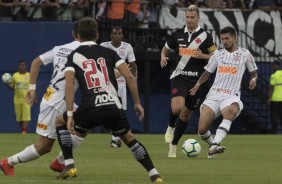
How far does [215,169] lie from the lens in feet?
54.0

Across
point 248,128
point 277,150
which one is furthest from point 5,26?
point 277,150

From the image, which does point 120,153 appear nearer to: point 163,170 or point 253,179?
point 163,170

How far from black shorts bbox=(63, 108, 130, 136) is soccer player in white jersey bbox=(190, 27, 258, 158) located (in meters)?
5.40

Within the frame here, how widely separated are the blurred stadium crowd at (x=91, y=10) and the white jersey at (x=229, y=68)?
16100 mm

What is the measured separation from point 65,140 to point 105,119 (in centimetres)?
94

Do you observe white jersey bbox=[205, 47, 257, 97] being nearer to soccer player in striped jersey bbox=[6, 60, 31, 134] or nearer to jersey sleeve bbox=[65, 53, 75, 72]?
jersey sleeve bbox=[65, 53, 75, 72]

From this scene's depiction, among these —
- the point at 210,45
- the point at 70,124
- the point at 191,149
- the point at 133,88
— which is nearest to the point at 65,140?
the point at 70,124

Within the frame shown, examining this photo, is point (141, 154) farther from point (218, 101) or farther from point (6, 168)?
point (218, 101)

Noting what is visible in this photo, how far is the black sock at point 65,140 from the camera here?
1405 centimetres

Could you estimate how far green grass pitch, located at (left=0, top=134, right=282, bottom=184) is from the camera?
14414 millimetres

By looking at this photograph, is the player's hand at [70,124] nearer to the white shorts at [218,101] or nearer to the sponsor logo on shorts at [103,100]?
the sponsor logo on shorts at [103,100]

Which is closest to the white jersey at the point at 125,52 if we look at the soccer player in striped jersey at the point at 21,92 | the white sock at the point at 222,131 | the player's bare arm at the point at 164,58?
the player's bare arm at the point at 164,58

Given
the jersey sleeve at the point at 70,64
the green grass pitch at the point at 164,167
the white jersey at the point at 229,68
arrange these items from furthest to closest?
the white jersey at the point at 229,68 < the green grass pitch at the point at 164,167 < the jersey sleeve at the point at 70,64

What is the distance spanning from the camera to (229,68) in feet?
62.3
